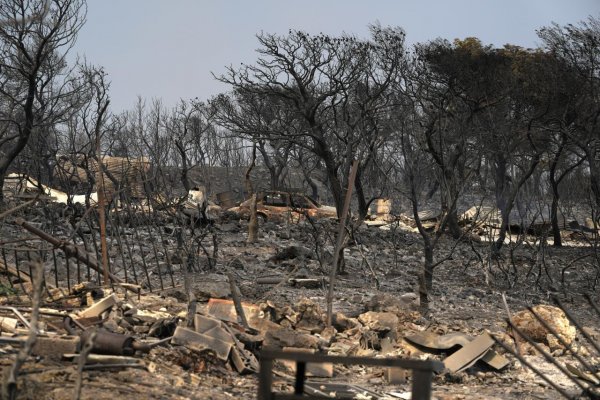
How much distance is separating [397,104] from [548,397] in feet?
53.5

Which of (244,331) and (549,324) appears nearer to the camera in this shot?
(244,331)

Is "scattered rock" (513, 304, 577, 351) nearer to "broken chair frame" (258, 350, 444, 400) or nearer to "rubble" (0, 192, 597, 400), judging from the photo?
"rubble" (0, 192, 597, 400)

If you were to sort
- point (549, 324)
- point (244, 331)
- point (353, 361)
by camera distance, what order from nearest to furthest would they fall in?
point (353, 361)
point (244, 331)
point (549, 324)

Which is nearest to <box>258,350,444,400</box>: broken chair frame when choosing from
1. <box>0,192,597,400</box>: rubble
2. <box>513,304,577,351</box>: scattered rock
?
<box>0,192,597,400</box>: rubble

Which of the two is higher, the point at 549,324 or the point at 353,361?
the point at 353,361

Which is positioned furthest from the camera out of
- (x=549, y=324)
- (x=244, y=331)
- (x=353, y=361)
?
(x=549, y=324)

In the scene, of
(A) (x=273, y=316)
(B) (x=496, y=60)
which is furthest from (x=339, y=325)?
(B) (x=496, y=60)

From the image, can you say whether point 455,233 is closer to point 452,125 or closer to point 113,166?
point 452,125

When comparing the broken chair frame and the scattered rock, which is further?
the scattered rock

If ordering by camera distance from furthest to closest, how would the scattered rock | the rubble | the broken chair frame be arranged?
the scattered rock, the rubble, the broken chair frame

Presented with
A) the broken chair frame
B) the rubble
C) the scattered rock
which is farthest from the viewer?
the scattered rock

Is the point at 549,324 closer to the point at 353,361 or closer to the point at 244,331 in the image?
the point at 244,331

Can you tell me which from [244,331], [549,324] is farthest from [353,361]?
[549,324]

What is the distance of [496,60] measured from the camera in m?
22.2
